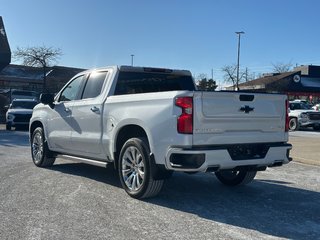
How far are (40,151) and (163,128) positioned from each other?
4319 millimetres

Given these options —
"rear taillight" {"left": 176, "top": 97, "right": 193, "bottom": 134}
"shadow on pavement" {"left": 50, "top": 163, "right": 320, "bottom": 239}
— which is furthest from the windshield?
"rear taillight" {"left": 176, "top": 97, "right": 193, "bottom": 134}

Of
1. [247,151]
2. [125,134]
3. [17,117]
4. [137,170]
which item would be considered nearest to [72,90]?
[125,134]

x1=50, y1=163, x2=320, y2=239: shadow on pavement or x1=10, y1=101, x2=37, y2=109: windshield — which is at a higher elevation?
x1=10, y1=101, x2=37, y2=109: windshield

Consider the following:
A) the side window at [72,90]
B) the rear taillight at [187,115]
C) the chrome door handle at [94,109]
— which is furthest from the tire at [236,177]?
the side window at [72,90]

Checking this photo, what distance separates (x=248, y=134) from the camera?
613 cm

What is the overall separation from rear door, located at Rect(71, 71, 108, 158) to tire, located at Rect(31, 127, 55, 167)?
1.30 m

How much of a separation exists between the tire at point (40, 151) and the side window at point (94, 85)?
5.99ft

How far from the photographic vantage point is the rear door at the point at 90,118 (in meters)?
7.25

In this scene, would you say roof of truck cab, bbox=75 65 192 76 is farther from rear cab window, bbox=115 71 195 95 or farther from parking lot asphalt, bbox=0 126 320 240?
parking lot asphalt, bbox=0 126 320 240

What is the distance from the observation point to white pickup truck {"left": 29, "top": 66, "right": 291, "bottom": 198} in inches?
223

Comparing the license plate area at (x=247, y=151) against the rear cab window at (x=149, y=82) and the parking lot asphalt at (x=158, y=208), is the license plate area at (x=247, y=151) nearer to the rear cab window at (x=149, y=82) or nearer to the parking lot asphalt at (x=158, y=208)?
the parking lot asphalt at (x=158, y=208)

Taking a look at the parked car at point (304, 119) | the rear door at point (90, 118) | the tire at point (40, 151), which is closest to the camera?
the rear door at point (90, 118)

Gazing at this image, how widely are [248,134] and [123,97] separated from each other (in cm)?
196

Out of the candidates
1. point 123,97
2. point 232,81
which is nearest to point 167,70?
point 123,97
